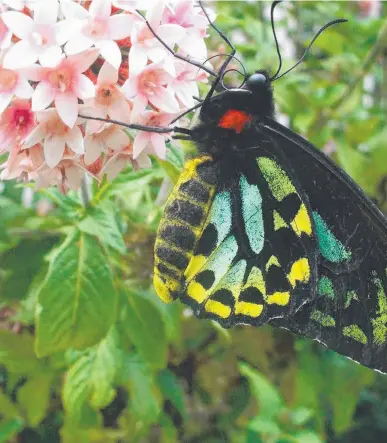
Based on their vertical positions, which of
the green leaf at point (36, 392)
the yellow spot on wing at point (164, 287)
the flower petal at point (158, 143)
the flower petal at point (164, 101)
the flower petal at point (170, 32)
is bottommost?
the green leaf at point (36, 392)

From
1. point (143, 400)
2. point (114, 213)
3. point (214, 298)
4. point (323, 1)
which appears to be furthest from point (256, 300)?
point (323, 1)

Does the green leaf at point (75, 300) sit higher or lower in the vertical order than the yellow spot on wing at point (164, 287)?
lower

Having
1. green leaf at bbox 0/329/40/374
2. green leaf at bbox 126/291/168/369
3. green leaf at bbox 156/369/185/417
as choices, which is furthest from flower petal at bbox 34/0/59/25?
green leaf at bbox 156/369/185/417

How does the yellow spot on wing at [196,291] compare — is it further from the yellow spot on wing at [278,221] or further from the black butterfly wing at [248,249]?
the yellow spot on wing at [278,221]

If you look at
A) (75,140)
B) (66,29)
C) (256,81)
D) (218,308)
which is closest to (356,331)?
(218,308)

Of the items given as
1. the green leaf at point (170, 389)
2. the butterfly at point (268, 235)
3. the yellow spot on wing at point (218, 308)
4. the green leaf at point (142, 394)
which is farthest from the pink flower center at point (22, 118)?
the green leaf at point (170, 389)

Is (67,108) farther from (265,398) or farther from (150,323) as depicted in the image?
(265,398)

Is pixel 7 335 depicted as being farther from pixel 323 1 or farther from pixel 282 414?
pixel 323 1
